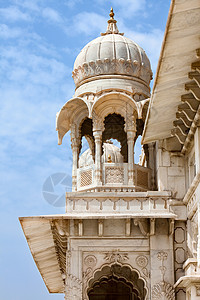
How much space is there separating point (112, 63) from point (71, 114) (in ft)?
5.83

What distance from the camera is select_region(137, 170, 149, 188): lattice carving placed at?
1853 centimetres

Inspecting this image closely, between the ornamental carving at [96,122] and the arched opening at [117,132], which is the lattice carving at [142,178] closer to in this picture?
the ornamental carving at [96,122]

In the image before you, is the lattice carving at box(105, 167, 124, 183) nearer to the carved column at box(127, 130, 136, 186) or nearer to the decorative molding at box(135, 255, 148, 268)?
the carved column at box(127, 130, 136, 186)

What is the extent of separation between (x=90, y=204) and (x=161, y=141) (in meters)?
2.46

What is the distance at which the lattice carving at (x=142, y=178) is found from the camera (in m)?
18.5

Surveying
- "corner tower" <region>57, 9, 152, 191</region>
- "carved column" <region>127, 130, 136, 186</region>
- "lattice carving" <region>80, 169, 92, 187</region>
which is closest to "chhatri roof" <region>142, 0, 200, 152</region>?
"carved column" <region>127, 130, 136, 186</region>

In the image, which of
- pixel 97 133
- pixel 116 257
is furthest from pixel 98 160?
pixel 116 257

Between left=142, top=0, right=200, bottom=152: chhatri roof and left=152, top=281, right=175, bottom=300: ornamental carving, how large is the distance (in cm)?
331

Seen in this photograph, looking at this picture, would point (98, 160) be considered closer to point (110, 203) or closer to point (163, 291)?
point (110, 203)

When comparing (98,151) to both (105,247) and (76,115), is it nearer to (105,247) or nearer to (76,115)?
(76,115)

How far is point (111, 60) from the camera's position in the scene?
63.3 feet

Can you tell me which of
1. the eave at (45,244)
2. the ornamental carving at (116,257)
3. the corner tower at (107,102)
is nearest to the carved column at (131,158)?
the corner tower at (107,102)

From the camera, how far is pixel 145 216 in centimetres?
1652

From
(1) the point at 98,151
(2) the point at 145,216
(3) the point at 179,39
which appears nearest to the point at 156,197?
(2) the point at 145,216
